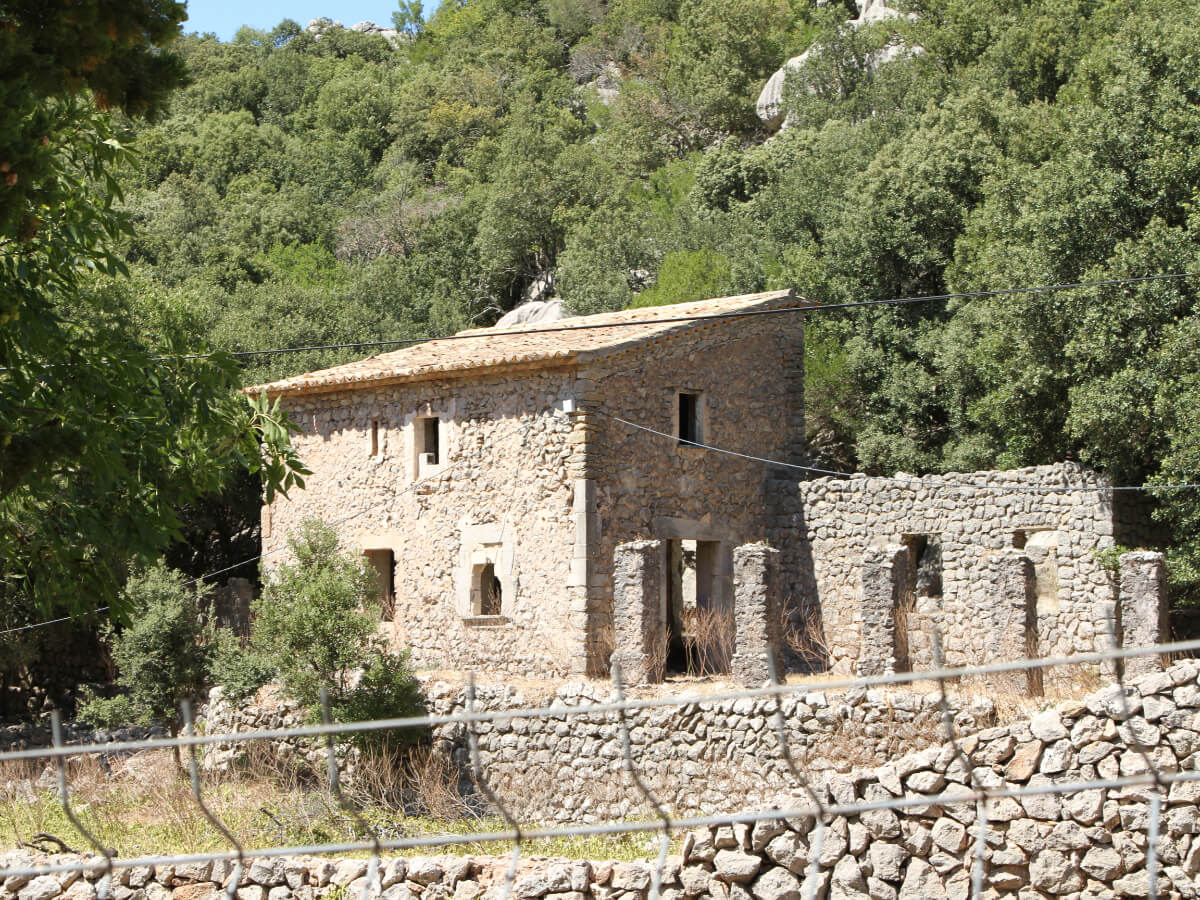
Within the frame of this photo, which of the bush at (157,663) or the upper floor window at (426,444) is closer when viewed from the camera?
the bush at (157,663)

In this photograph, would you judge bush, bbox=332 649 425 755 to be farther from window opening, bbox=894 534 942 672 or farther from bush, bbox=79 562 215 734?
window opening, bbox=894 534 942 672

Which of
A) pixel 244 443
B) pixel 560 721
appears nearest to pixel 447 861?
pixel 244 443

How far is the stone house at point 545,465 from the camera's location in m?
18.2

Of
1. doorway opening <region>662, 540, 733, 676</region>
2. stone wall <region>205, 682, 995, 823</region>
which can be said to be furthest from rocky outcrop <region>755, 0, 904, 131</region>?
stone wall <region>205, 682, 995, 823</region>

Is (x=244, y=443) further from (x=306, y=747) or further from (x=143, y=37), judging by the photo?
(x=306, y=747)

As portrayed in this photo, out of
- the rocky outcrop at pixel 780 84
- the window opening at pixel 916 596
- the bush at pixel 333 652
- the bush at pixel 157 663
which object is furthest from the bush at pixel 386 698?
the rocky outcrop at pixel 780 84

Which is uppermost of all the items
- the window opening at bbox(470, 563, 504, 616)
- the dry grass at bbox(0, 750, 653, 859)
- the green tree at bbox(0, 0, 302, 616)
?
the green tree at bbox(0, 0, 302, 616)

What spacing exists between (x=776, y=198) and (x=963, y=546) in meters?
18.4

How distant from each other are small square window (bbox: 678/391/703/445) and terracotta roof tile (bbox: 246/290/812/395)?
108 cm

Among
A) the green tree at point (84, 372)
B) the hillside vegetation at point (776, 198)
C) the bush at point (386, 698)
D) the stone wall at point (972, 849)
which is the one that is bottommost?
the stone wall at point (972, 849)

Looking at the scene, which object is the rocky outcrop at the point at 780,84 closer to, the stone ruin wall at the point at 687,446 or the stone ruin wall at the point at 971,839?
the stone ruin wall at the point at 687,446

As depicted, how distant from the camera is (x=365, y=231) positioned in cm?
4806

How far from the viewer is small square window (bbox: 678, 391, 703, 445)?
2005cm

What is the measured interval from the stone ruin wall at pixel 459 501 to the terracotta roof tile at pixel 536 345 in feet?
1.12
